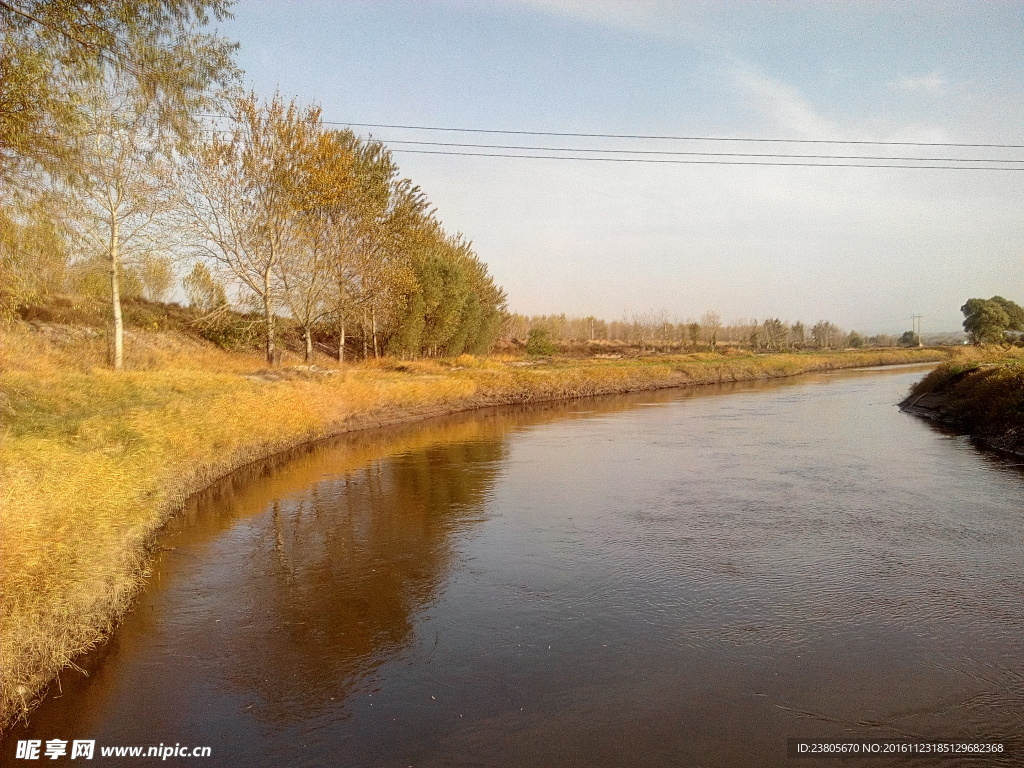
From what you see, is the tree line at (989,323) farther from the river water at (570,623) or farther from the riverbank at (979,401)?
the river water at (570,623)

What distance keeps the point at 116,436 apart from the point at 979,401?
81.6 feet

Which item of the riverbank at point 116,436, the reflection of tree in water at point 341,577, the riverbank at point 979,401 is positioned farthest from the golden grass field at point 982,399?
the riverbank at point 116,436

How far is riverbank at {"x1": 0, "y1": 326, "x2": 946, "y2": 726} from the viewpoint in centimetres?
627

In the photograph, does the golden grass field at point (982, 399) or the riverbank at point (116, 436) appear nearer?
the riverbank at point (116, 436)

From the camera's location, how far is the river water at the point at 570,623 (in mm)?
5922

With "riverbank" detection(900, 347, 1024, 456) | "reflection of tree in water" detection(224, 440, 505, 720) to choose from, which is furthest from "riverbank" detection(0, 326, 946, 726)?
"riverbank" detection(900, 347, 1024, 456)

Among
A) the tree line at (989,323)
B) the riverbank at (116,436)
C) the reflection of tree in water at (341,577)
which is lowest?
the reflection of tree in water at (341,577)

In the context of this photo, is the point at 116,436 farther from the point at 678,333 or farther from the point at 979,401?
the point at 678,333

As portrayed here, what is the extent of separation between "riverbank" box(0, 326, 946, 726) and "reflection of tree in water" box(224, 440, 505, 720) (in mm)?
1584

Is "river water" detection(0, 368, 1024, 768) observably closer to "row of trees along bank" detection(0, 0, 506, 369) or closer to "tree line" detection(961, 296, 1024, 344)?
"row of trees along bank" detection(0, 0, 506, 369)

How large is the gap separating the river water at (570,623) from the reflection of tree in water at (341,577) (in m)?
0.05

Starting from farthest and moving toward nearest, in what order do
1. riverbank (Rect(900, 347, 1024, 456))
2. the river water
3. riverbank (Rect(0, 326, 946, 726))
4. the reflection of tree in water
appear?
riverbank (Rect(900, 347, 1024, 456))
the reflection of tree in water
riverbank (Rect(0, 326, 946, 726))
the river water

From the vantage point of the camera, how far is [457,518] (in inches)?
508

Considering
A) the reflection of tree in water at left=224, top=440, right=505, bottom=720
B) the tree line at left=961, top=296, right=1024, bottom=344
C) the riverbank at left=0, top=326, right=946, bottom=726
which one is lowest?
the reflection of tree in water at left=224, top=440, right=505, bottom=720
